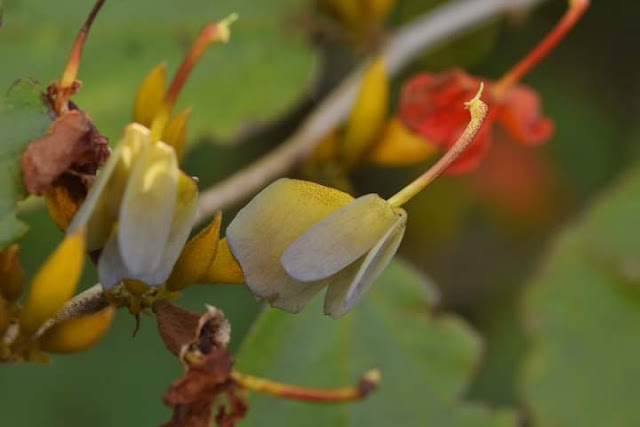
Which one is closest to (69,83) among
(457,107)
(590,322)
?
(457,107)

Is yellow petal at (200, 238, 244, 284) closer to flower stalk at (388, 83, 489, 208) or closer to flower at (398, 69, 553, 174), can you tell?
flower stalk at (388, 83, 489, 208)

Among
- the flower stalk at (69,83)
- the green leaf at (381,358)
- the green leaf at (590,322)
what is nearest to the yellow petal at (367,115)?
the green leaf at (381,358)

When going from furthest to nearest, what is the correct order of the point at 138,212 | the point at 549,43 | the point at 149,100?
the point at 549,43, the point at 149,100, the point at 138,212

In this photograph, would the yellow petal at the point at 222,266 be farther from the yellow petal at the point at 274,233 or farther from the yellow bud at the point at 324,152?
the yellow bud at the point at 324,152

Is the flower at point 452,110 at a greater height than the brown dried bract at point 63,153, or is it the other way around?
the brown dried bract at point 63,153

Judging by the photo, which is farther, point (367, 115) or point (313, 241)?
point (367, 115)

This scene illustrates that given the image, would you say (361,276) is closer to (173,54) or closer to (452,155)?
(452,155)
